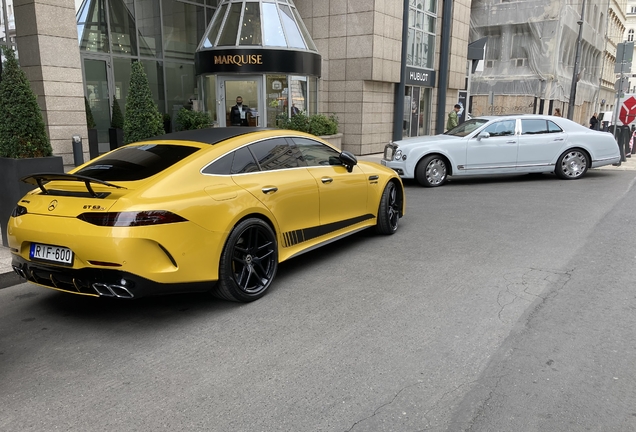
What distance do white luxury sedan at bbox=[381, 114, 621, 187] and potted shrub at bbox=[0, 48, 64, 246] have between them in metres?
7.64

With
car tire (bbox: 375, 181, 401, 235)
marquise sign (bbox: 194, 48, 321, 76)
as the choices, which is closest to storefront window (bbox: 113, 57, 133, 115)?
marquise sign (bbox: 194, 48, 321, 76)

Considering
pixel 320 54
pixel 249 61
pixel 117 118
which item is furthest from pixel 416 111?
pixel 117 118

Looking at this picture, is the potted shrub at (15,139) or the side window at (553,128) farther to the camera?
the side window at (553,128)

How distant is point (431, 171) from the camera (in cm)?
1172

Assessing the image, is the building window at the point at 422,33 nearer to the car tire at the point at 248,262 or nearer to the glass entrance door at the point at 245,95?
the glass entrance door at the point at 245,95

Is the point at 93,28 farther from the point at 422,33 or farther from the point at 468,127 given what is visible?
the point at 422,33

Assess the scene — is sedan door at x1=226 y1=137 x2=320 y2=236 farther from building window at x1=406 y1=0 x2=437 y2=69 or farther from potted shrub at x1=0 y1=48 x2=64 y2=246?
building window at x1=406 y1=0 x2=437 y2=69

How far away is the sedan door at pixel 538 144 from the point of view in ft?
39.5

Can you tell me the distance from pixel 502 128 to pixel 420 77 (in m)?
10.2

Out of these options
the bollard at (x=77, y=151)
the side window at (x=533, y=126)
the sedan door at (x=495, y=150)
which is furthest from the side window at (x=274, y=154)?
the side window at (x=533, y=126)

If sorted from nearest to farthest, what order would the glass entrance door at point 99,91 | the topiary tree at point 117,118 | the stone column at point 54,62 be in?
the stone column at point 54,62
the topiary tree at point 117,118
the glass entrance door at point 99,91

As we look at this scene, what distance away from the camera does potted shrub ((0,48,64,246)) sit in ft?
20.1

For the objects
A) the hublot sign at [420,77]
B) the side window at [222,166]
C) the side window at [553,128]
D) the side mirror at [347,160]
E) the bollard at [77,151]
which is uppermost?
the hublot sign at [420,77]

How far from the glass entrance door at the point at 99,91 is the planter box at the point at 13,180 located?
10.8m
